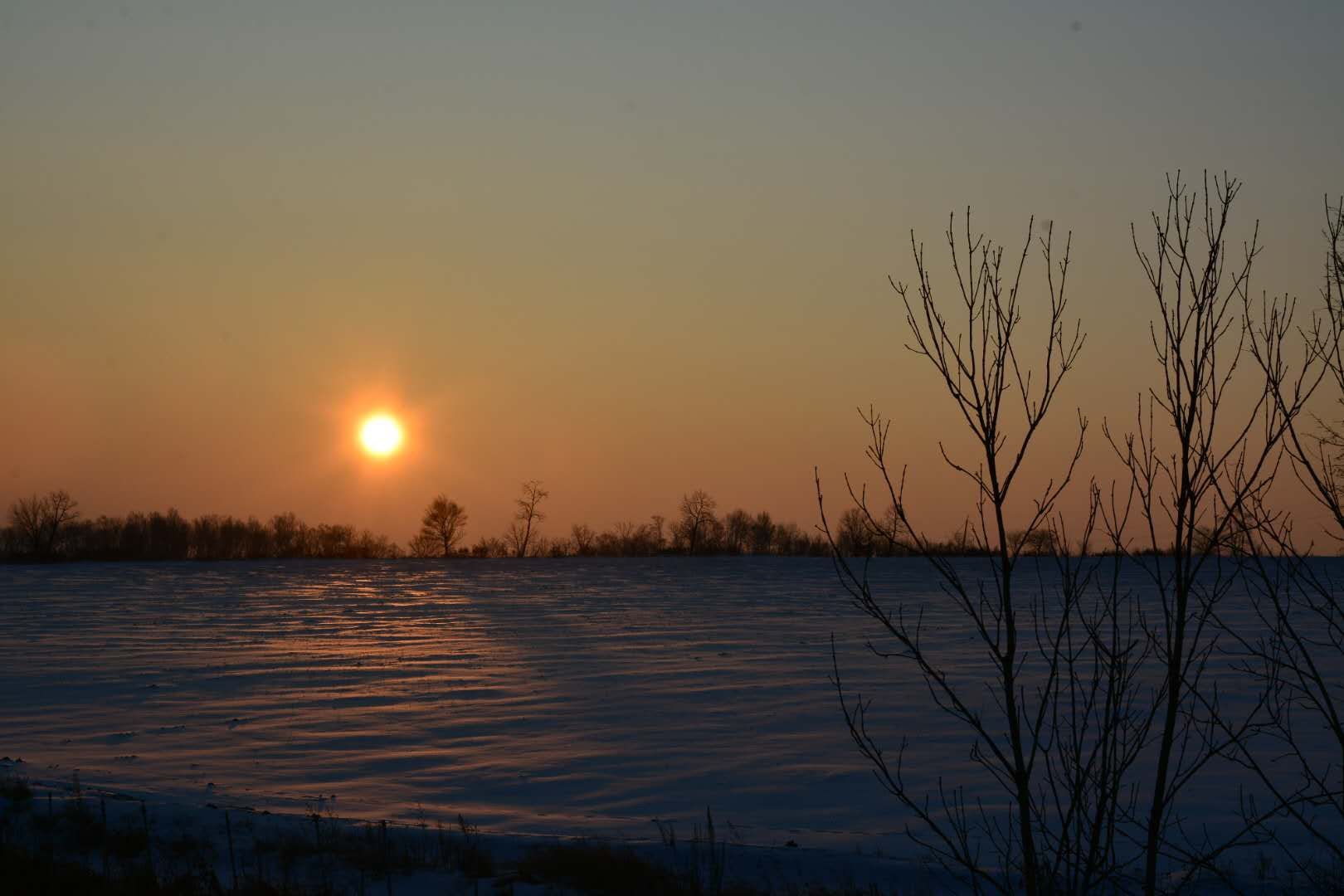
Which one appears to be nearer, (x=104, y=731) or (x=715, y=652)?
(x=104, y=731)

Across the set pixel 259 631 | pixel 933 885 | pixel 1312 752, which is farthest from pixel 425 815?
pixel 259 631

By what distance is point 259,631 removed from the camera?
30656 mm

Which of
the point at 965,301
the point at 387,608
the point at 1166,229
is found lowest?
the point at 387,608

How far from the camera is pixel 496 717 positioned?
16875mm

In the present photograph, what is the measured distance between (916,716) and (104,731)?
11.1 metres

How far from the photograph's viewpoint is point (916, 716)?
16.4m

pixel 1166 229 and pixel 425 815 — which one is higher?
pixel 1166 229

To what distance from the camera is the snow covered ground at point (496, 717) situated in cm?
1123

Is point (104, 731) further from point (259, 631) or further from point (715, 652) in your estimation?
point (259, 631)

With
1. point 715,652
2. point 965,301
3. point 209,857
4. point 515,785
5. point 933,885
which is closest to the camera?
point 965,301

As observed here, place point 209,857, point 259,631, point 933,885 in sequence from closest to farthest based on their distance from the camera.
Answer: point 933,885 < point 209,857 < point 259,631

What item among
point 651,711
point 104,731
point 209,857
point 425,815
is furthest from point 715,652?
point 209,857

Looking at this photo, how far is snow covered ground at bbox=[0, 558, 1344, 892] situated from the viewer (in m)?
11.2

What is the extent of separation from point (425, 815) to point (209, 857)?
2.32 metres
